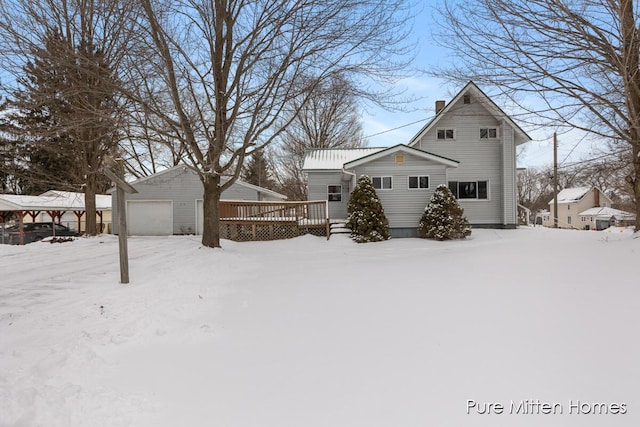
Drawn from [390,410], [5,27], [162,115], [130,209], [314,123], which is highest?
[314,123]

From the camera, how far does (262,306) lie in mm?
5184

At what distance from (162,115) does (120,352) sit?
806 centimetres

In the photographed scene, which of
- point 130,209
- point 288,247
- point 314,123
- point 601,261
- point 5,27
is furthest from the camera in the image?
point 314,123

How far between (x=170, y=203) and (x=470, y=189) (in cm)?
1631

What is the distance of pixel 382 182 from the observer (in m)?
16.4

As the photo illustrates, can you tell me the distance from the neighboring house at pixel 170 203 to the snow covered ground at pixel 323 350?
538 inches

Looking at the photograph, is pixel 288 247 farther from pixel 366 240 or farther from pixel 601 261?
pixel 601 261

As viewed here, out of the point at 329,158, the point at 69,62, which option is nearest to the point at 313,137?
the point at 329,158

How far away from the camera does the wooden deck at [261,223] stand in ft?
50.1

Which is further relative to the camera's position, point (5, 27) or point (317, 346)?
point (5, 27)

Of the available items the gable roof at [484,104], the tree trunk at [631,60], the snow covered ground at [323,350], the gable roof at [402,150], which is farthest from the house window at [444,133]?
the snow covered ground at [323,350]

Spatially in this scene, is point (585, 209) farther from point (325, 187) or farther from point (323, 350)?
point (323, 350)

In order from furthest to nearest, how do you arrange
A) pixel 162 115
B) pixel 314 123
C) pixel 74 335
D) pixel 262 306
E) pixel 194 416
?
pixel 314 123
pixel 162 115
pixel 262 306
pixel 74 335
pixel 194 416

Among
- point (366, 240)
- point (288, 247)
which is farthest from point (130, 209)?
point (366, 240)
